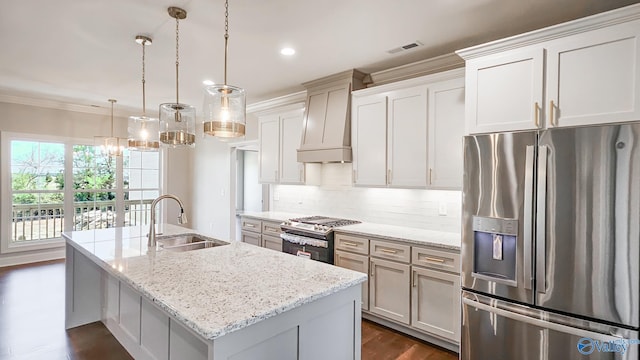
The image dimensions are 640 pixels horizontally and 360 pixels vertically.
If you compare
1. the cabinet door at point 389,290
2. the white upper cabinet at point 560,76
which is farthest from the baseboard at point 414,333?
the white upper cabinet at point 560,76

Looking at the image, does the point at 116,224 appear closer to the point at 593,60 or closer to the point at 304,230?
the point at 304,230

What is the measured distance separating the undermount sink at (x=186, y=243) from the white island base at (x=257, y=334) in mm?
423

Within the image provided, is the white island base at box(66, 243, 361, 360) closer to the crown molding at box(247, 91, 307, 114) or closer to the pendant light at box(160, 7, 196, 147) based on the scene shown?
the pendant light at box(160, 7, 196, 147)

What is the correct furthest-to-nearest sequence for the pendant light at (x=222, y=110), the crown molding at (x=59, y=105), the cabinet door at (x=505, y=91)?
the crown molding at (x=59, y=105) → the cabinet door at (x=505, y=91) → the pendant light at (x=222, y=110)

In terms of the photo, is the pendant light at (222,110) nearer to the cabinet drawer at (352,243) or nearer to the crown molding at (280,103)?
the cabinet drawer at (352,243)

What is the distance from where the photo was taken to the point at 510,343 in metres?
2.18

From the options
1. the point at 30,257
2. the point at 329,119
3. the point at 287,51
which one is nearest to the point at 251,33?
the point at 287,51

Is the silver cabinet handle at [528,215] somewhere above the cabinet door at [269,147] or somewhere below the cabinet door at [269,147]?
below

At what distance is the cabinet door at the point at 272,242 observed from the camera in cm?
406

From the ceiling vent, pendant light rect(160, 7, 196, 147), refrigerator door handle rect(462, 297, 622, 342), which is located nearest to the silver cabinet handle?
refrigerator door handle rect(462, 297, 622, 342)

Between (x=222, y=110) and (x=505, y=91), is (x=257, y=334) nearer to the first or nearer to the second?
(x=222, y=110)

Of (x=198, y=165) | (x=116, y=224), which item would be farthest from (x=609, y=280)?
(x=116, y=224)

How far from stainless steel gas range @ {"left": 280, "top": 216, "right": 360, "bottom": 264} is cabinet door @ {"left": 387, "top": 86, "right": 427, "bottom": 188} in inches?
33.2

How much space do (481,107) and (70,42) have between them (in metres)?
3.66
